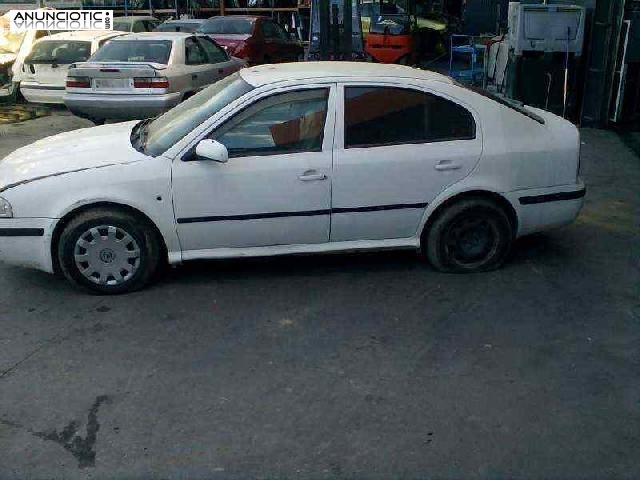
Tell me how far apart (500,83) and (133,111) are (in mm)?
6256

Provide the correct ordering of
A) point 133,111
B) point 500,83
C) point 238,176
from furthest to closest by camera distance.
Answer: point 500,83 → point 133,111 → point 238,176

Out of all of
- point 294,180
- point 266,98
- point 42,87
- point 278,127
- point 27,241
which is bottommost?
point 27,241

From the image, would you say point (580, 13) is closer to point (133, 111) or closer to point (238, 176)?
point (133, 111)

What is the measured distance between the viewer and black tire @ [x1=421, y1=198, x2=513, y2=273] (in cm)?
526

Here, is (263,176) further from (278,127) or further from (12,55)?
(12,55)

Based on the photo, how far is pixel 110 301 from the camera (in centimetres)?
495

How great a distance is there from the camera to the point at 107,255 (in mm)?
4941

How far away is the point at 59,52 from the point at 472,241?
9.63 m

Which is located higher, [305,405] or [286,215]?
[286,215]

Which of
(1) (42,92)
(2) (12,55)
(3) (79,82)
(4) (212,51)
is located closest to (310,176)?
(3) (79,82)

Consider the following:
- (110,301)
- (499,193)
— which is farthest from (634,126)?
(110,301)

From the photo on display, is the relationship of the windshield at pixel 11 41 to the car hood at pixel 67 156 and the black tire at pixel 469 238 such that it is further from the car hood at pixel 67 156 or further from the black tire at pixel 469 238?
the black tire at pixel 469 238

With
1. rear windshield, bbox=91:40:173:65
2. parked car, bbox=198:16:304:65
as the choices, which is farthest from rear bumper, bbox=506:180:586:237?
parked car, bbox=198:16:304:65

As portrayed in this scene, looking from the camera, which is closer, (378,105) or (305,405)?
(305,405)
